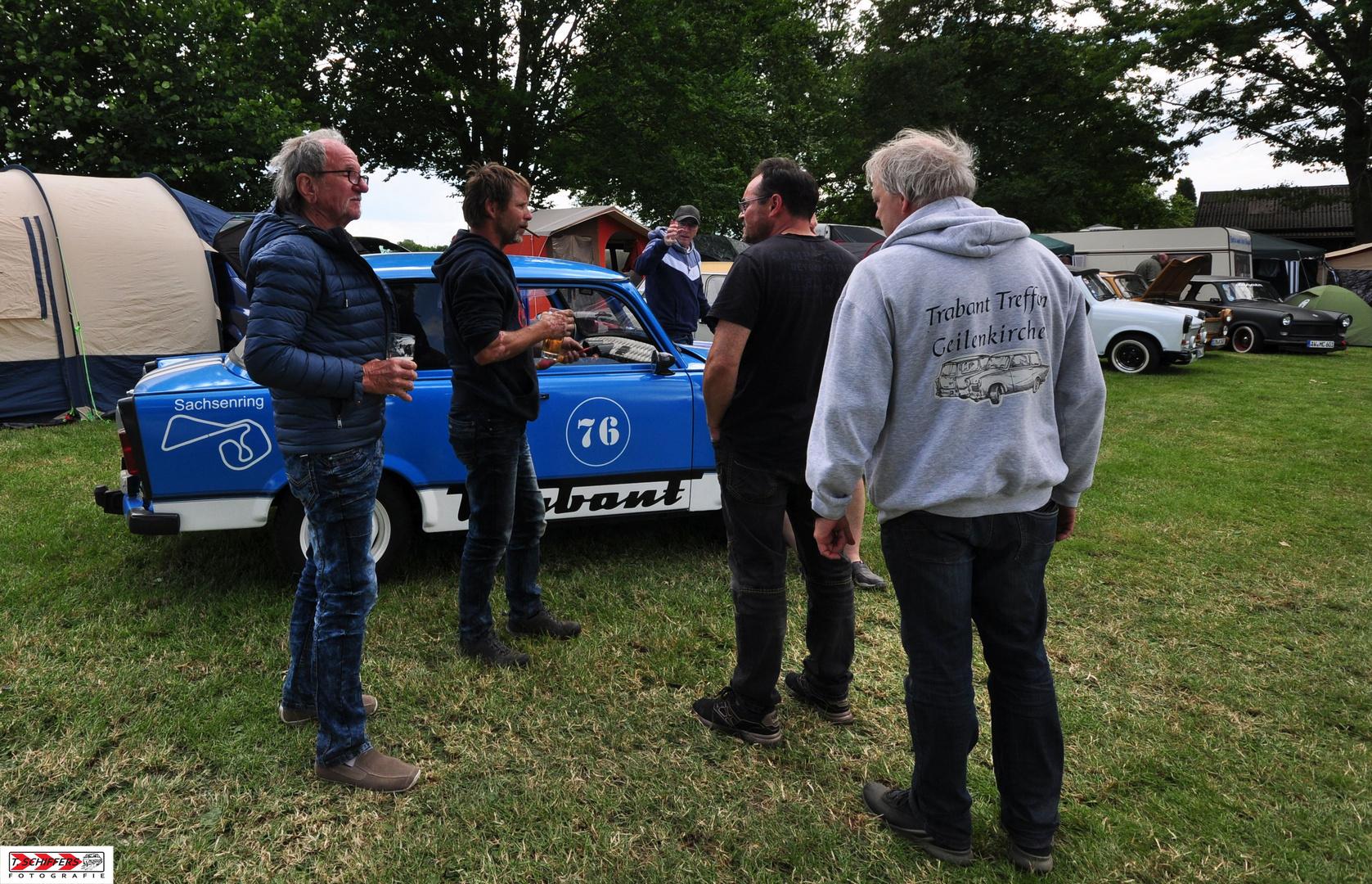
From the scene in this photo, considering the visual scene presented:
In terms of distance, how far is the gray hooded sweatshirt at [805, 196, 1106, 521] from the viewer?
2.09m

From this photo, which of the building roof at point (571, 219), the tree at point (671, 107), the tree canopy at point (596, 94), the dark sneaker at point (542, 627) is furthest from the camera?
the tree at point (671, 107)

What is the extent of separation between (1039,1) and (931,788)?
37.5m

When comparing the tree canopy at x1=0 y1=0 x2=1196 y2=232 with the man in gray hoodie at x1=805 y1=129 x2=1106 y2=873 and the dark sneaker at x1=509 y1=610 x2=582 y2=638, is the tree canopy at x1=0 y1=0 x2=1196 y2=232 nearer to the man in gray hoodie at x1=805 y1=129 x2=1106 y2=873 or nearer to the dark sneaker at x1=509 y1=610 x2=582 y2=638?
the dark sneaker at x1=509 y1=610 x2=582 y2=638

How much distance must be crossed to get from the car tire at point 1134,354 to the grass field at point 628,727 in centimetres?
905

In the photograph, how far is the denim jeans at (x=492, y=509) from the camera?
3.23m

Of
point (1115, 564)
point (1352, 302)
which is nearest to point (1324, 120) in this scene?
point (1352, 302)

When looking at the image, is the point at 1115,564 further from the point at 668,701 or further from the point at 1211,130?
the point at 1211,130

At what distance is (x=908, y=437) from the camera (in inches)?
85.6

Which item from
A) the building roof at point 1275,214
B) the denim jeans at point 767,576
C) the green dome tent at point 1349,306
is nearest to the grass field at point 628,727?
the denim jeans at point 767,576

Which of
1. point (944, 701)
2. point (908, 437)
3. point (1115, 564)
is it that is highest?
point (908, 437)

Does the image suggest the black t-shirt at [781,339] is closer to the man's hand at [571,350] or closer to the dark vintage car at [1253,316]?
the man's hand at [571,350]

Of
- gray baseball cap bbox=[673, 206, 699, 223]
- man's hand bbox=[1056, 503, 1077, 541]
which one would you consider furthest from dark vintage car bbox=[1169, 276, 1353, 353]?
man's hand bbox=[1056, 503, 1077, 541]

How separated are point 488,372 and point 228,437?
4.91 feet

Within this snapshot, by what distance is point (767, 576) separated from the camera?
9.32 feet
